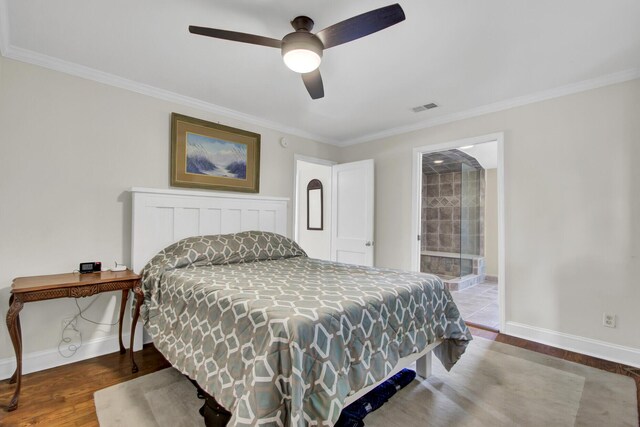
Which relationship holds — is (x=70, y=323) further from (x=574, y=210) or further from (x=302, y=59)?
(x=574, y=210)

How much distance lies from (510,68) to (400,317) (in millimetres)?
2261

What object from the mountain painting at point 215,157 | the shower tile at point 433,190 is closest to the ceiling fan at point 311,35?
the mountain painting at point 215,157

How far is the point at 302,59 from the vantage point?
187cm

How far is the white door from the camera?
14.0 ft

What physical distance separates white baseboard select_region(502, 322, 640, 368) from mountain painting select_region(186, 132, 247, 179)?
346cm

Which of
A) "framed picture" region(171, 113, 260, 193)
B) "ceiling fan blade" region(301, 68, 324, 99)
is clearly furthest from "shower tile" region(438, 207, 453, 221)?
"ceiling fan blade" region(301, 68, 324, 99)

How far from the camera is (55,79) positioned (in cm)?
250

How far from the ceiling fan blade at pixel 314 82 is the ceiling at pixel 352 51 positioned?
288mm

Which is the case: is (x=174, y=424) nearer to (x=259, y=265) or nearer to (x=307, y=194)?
(x=259, y=265)

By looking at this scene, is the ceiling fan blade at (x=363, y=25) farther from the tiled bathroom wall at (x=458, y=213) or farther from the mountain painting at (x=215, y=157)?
the tiled bathroom wall at (x=458, y=213)

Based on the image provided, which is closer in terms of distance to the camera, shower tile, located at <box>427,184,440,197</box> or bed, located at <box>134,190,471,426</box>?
bed, located at <box>134,190,471,426</box>

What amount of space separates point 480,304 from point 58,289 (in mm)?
4780

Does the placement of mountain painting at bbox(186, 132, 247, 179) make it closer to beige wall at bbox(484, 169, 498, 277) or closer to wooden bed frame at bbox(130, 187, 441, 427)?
wooden bed frame at bbox(130, 187, 441, 427)

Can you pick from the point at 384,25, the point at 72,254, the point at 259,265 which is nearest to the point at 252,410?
the point at 259,265
